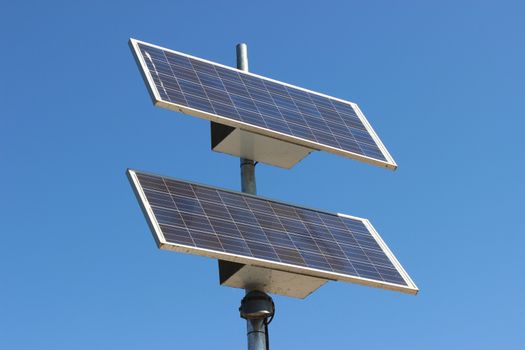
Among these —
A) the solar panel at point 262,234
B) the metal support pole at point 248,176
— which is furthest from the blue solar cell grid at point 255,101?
the solar panel at point 262,234

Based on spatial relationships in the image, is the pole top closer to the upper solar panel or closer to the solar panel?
the upper solar panel

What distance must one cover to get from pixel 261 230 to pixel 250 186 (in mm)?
1355

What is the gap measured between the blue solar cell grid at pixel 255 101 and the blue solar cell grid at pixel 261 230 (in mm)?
1300

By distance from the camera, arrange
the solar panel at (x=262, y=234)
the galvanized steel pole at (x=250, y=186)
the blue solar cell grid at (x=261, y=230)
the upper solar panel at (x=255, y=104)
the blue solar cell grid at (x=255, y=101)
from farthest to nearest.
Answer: the blue solar cell grid at (x=255, y=101) < the upper solar panel at (x=255, y=104) < the galvanized steel pole at (x=250, y=186) < the blue solar cell grid at (x=261, y=230) < the solar panel at (x=262, y=234)

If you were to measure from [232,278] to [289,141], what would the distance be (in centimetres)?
287

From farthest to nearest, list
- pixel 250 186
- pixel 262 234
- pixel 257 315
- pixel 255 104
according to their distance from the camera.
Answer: pixel 255 104, pixel 250 186, pixel 262 234, pixel 257 315

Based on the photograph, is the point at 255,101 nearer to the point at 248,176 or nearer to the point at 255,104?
the point at 255,104

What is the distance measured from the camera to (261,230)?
1566cm

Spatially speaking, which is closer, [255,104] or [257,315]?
[257,315]

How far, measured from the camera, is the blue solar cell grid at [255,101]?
1655cm

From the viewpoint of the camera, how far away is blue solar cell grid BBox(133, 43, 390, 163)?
16547mm

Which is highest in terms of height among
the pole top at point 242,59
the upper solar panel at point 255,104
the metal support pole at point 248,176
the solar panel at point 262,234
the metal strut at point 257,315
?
the pole top at point 242,59

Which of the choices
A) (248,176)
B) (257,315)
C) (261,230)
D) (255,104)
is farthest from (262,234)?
(255,104)

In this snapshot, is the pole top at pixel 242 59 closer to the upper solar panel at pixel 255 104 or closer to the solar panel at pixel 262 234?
the upper solar panel at pixel 255 104
